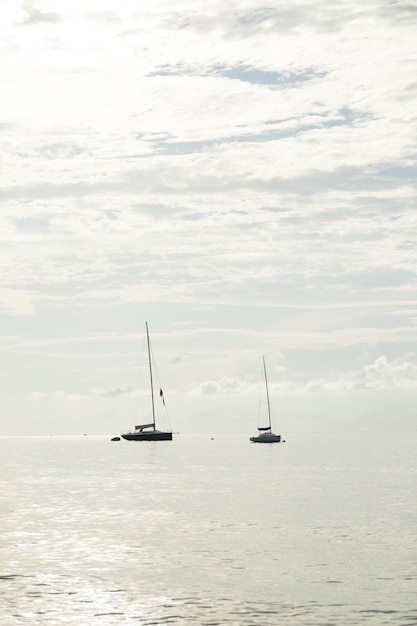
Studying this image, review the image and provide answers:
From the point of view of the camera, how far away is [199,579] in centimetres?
4619

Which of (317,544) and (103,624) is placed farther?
(317,544)

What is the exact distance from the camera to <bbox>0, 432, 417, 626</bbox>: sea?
38.9 m

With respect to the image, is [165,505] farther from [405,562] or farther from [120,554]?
[405,562]

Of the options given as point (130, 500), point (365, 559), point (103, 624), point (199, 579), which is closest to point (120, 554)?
point (199, 579)

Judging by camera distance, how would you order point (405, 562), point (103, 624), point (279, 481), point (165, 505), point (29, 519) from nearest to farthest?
point (103, 624), point (405, 562), point (29, 519), point (165, 505), point (279, 481)

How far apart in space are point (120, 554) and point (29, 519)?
75.0 ft

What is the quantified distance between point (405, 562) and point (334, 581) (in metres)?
7.06

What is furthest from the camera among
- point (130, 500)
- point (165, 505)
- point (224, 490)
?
point (224, 490)

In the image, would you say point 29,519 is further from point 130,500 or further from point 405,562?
point 405,562

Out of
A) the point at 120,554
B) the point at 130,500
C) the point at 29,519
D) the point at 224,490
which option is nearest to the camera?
the point at 120,554

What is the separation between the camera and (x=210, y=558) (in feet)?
172

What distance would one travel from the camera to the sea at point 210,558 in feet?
128

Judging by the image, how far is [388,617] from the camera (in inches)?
1483

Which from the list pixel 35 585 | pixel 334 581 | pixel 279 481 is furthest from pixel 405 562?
pixel 279 481
